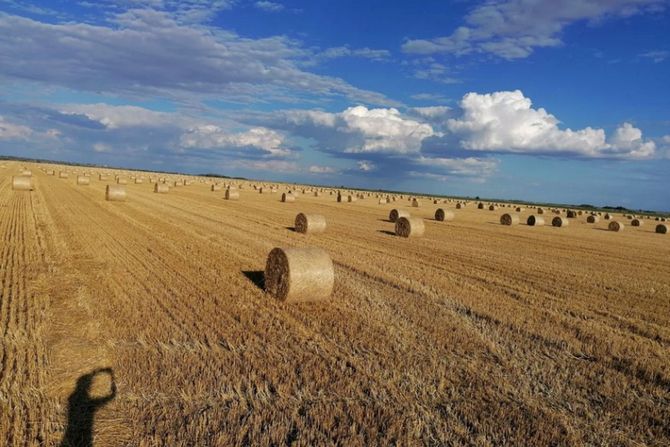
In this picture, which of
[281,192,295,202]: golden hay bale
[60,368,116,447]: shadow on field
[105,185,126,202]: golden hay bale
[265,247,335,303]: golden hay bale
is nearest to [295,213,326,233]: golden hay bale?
[265,247,335,303]: golden hay bale

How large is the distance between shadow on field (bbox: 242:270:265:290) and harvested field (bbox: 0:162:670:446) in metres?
0.11

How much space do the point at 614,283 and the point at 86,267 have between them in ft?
45.0

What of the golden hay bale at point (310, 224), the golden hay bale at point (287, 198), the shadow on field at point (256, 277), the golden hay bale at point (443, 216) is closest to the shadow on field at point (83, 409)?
the shadow on field at point (256, 277)

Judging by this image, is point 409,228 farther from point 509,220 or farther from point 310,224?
point 509,220

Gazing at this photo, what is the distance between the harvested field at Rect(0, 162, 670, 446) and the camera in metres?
5.21

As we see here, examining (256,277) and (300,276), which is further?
(256,277)

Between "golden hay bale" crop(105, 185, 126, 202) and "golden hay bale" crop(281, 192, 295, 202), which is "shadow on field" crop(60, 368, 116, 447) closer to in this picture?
"golden hay bale" crop(105, 185, 126, 202)

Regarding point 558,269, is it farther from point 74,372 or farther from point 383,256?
point 74,372

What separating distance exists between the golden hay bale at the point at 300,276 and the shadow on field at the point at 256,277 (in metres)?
0.68

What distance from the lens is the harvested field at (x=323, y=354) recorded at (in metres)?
5.21

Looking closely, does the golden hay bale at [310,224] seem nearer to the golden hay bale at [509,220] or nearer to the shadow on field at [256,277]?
the shadow on field at [256,277]

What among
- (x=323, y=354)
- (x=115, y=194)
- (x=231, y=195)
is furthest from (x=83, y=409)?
(x=231, y=195)

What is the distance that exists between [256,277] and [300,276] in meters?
2.50

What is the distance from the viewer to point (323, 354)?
7.06m
